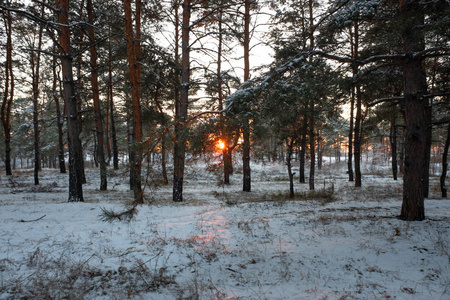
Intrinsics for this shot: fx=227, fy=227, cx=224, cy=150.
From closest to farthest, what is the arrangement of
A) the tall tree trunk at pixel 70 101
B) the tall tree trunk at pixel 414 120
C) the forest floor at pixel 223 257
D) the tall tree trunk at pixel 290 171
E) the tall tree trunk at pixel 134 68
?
the forest floor at pixel 223 257 < the tall tree trunk at pixel 414 120 < the tall tree trunk at pixel 70 101 < the tall tree trunk at pixel 134 68 < the tall tree trunk at pixel 290 171

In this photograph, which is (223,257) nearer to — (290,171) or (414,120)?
(414,120)

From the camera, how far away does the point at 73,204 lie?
823cm

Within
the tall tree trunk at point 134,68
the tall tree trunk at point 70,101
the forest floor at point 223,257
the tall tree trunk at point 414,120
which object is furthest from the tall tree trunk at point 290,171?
the tall tree trunk at point 70,101

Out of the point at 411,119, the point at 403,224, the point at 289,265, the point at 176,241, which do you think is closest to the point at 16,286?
the point at 176,241

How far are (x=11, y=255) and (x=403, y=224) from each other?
8.93m

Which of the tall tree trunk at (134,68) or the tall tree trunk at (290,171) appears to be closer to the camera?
the tall tree trunk at (134,68)

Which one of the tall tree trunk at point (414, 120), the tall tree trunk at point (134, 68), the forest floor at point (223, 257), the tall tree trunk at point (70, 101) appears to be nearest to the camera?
the forest floor at point (223, 257)

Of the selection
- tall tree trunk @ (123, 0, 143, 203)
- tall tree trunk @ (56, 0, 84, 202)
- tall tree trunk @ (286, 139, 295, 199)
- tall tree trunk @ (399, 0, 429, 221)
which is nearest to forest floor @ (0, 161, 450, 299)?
tall tree trunk @ (399, 0, 429, 221)

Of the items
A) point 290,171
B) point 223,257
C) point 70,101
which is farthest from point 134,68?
point 290,171

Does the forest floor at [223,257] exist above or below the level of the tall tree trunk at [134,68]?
below

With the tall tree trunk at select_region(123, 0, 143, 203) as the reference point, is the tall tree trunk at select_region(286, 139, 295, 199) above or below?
below

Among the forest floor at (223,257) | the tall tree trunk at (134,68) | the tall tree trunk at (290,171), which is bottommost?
the forest floor at (223,257)

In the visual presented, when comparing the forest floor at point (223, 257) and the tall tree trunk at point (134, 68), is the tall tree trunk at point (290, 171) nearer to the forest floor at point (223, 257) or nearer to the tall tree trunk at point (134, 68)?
the forest floor at point (223, 257)

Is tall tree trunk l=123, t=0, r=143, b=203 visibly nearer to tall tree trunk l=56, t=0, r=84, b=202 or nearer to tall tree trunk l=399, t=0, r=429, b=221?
tall tree trunk l=56, t=0, r=84, b=202
